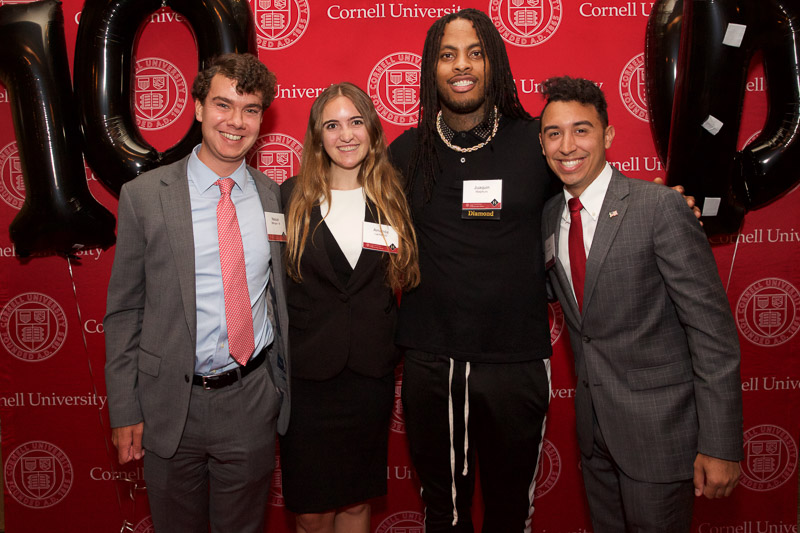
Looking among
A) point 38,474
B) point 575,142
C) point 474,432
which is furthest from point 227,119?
point 38,474

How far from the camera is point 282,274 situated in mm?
2021

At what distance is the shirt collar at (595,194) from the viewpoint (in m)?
1.79

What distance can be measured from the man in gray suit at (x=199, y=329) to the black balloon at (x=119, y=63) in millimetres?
397

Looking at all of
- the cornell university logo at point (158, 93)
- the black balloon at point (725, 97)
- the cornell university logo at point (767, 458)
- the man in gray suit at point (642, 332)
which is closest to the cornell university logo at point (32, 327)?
the cornell university logo at point (158, 93)

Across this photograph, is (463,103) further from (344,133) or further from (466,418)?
(466,418)

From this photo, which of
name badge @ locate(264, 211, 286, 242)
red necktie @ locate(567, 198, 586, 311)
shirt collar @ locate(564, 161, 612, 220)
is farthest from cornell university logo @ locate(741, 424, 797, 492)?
name badge @ locate(264, 211, 286, 242)

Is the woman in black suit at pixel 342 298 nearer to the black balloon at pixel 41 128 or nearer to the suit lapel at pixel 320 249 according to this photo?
the suit lapel at pixel 320 249

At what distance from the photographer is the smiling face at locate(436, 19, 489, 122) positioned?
2023mm

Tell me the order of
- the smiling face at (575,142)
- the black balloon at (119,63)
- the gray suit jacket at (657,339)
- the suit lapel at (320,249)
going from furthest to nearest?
the black balloon at (119,63), the suit lapel at (320,249), the smiling face at (575,142), the gray suit jacket at (657,339)

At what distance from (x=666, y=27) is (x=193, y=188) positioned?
7.02 ft

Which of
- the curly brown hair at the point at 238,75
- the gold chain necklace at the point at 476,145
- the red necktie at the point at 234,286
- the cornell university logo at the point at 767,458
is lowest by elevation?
the cornell university logo at the point at 767,458

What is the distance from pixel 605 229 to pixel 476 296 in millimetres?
514

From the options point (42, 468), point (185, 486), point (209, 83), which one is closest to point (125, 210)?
point (209, 83)

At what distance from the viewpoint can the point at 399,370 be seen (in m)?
2.87
